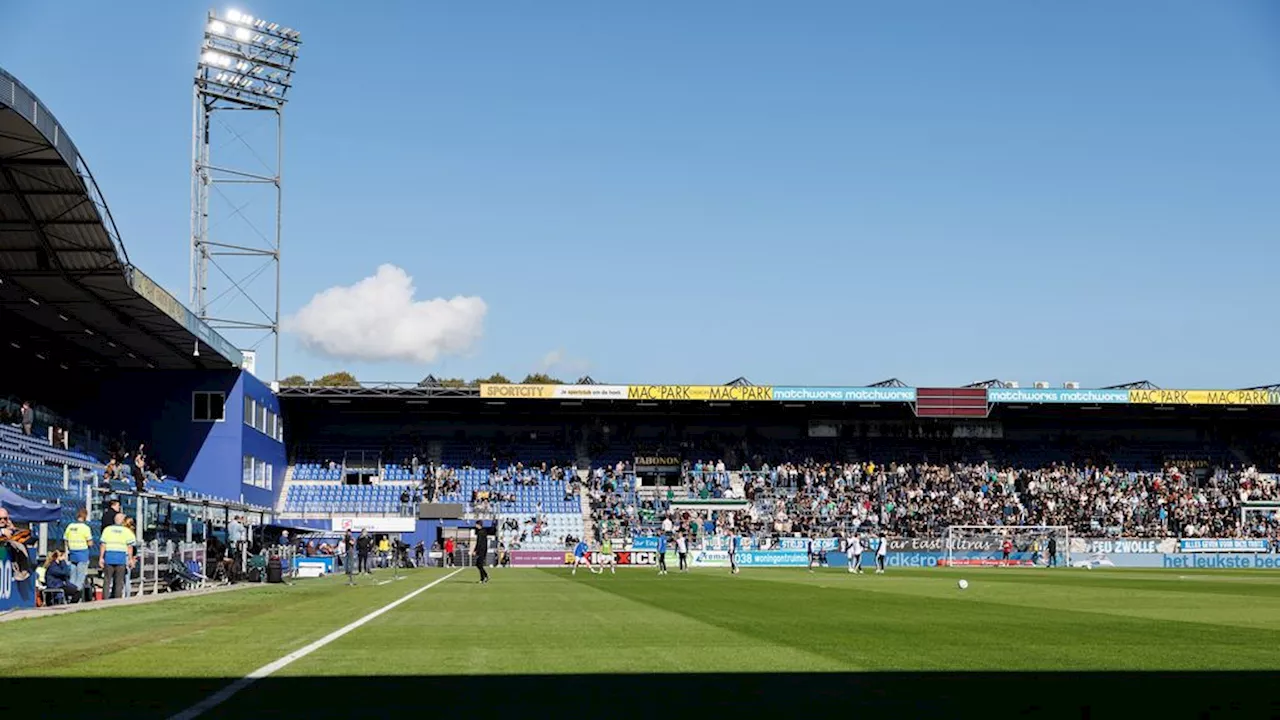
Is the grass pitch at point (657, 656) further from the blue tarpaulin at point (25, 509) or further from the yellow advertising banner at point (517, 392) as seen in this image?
the yellow advertising banner at point (517, 392)

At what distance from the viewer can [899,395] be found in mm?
85000

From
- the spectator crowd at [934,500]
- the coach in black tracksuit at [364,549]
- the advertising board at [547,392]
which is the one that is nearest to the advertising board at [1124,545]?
the spectator crowd at [934,500]

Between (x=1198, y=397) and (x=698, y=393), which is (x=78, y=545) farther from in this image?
(x=1198, y=397)

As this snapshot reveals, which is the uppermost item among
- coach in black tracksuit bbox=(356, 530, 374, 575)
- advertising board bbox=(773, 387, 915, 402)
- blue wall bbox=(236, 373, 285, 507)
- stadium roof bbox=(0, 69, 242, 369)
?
stadium roof bbox=(0, 69, 242, 369)

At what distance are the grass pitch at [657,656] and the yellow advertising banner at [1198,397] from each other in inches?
2549

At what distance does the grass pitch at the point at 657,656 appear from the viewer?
967 centimetres

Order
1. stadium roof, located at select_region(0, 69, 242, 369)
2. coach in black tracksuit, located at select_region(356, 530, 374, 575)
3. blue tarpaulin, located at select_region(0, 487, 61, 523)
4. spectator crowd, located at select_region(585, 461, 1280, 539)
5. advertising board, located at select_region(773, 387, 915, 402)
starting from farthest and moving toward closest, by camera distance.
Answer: advertising board, located at select_region(773, 387, 915, 402)
spectator crowd, located at select_region(585, 461, 1280, 539)
coach in black tracksuit, located at select_region(356, 530, 374, 575)
stadium roof, located at select_region(0, 69, 242, 369)
blue tarpaulin, located at select_region(0, 487, 61, 523)

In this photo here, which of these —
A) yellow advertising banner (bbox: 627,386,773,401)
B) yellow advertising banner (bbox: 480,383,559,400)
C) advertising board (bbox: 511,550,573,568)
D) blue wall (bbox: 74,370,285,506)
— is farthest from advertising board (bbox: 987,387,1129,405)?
blue wall (bbox: 74,370,285,506)

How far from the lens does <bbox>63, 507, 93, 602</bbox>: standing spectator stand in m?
25.0

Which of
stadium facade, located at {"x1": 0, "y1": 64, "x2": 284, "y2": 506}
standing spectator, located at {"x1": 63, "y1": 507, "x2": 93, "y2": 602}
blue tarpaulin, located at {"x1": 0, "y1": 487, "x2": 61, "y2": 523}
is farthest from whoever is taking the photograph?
stadium facade, located at {"x1": 0, "y1": 64, "x2": 284, "y2": 506}

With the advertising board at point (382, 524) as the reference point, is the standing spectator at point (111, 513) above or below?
above

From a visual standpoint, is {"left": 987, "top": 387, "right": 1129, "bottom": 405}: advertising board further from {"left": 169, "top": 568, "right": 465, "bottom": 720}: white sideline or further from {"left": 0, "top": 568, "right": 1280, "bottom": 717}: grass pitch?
{"left": 169, "top": 568, "right": 465, "bottom": 720}: white sideline

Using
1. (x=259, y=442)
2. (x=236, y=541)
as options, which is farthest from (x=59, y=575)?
(x=259, y=442)

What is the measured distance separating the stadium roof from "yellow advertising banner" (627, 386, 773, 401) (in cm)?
2781
